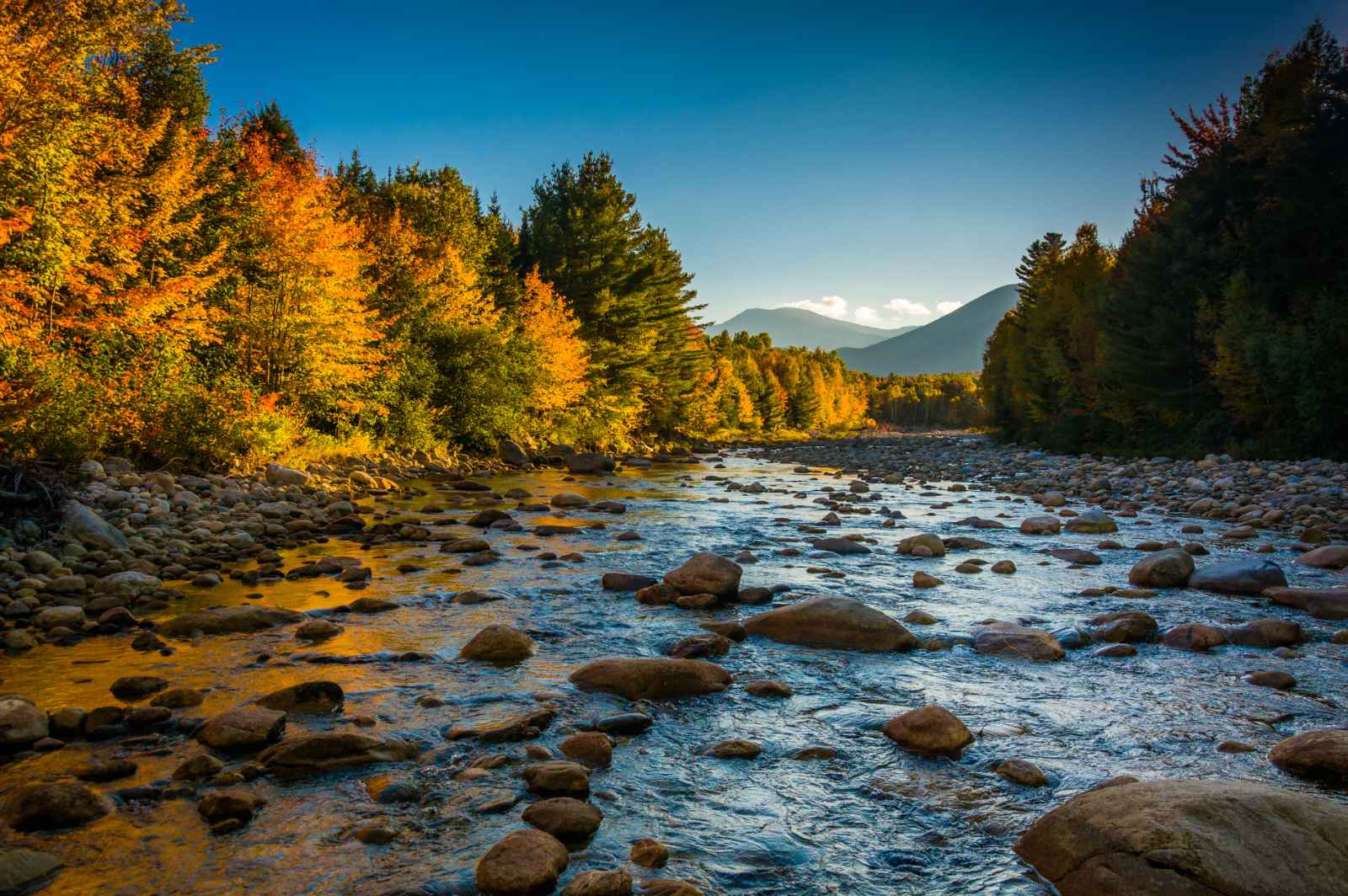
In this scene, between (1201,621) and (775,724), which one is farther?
(1201,621)

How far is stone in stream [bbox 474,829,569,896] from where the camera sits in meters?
3.32

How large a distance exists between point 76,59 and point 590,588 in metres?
17.2

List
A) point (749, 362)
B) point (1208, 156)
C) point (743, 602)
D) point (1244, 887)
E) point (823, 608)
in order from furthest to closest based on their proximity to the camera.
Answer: point (749, 362) < point (1208, 156) < point (743, 602) < point (823, 608) < point (1244, 887)

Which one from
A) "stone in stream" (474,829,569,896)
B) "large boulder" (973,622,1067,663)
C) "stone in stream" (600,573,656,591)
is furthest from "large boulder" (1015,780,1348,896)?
"stone in stream" (600,573,656,591)

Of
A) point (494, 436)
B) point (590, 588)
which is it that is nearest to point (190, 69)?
point (494, 436)

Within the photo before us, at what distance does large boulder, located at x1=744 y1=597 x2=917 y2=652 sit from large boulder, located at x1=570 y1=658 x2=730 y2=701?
5.09 ft

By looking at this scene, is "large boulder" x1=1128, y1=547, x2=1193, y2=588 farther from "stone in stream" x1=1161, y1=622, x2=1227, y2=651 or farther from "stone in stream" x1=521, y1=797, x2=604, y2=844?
"stone in stream" x1=521, y1=797, x2=604, y2=844

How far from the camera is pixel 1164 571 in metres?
9.59

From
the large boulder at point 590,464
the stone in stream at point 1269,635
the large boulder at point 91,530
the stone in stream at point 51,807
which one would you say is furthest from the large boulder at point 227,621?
the large boulder at point 590,464

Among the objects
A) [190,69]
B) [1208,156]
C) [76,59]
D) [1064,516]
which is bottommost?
[1064,516]

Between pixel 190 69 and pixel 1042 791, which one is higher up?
pixel 190 69

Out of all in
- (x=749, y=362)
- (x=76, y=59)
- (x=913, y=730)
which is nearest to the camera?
(x=913, y=730)

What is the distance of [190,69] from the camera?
2402 centimetres

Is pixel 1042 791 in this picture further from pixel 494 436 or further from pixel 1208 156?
pixel 1208 156
